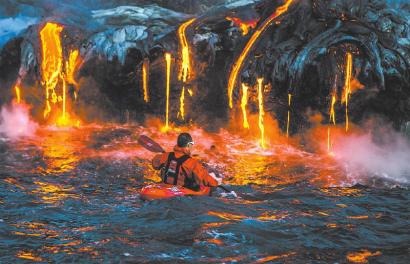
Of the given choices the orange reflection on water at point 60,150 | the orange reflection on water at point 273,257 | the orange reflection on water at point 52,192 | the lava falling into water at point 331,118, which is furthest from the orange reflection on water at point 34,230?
the lava falling into water at point 331,118

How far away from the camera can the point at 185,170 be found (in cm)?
697

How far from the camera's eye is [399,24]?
11.9m

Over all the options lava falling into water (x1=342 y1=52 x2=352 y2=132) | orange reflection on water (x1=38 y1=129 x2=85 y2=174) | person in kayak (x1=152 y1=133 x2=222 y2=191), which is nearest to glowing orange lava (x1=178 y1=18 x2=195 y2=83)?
orange reflection on water (x1=38 y1=129 x2=85 y2=174)

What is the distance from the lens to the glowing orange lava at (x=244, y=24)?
13352 mm

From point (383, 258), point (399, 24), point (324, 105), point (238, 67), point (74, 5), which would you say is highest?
point (74, 5)

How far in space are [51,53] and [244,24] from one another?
594 cm

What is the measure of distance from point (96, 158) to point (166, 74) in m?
4.31

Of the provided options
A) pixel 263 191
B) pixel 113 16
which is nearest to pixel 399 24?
pixel 263 191

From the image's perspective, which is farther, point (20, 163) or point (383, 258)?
point (20, 163)

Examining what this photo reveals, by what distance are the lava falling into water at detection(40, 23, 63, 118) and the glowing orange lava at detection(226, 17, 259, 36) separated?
5271 mm

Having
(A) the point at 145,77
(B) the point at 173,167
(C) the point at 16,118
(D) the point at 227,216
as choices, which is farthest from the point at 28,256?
(C) the point at 16,118

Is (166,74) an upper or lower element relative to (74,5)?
lower

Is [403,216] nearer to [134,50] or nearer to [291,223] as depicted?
[291,223]

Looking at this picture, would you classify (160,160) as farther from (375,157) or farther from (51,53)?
(51,53)
